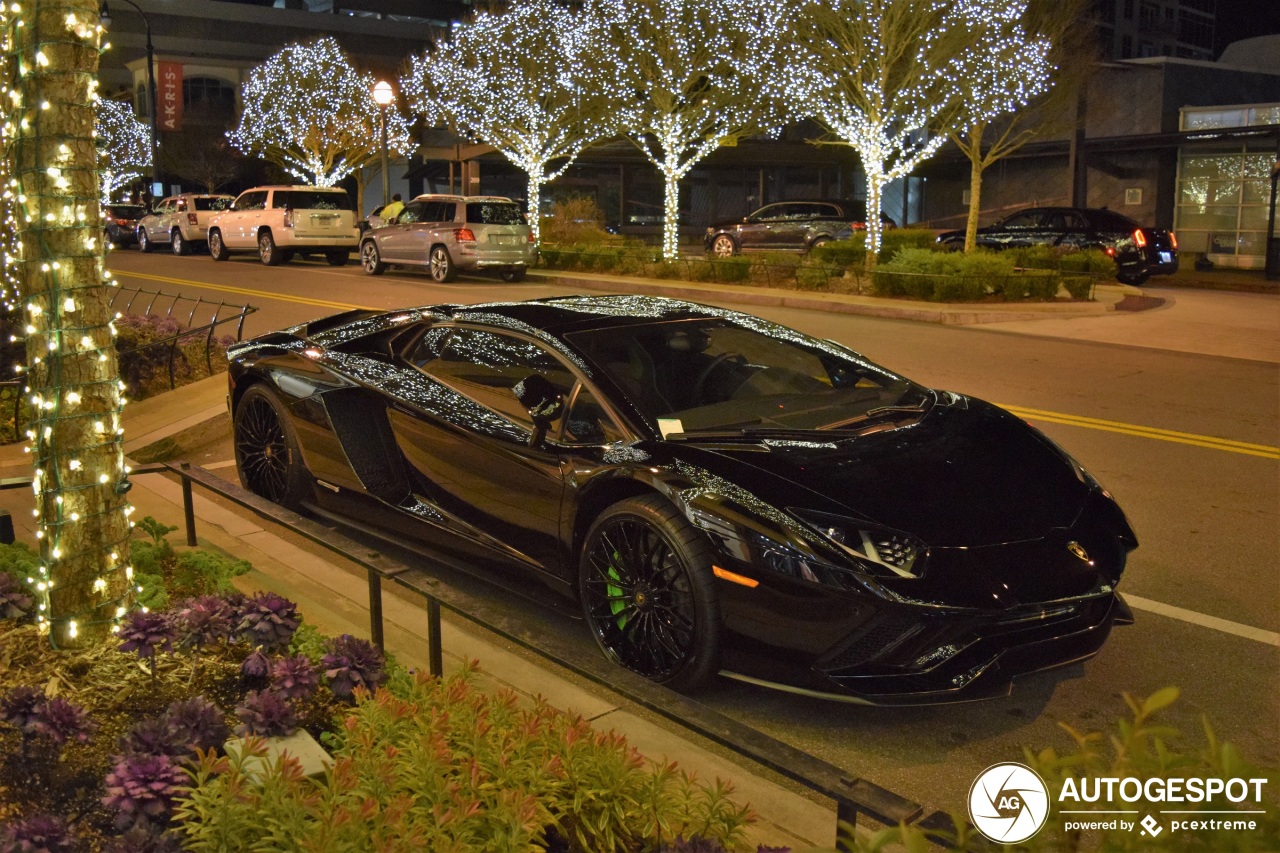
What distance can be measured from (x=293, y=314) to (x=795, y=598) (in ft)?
48.5

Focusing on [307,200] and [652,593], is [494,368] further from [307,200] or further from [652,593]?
[307,200]

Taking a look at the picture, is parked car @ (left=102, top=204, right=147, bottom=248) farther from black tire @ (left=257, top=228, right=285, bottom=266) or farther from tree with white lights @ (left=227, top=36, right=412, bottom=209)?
black tire @ (left=257, top=228, right=285, bottom=266)

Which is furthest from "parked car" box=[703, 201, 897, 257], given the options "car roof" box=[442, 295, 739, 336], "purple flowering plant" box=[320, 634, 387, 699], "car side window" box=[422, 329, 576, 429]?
"purple flowering plant" box=[320, 634, 387, 699]

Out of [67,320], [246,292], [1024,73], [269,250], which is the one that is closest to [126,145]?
[269,250]

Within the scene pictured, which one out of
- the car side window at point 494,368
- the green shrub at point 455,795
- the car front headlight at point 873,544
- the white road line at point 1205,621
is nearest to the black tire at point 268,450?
the car side window at point 494,368

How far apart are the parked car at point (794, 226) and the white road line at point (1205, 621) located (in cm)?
2479

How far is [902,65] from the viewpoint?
79.2 ft

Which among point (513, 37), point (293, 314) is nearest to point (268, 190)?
point (513, 37)

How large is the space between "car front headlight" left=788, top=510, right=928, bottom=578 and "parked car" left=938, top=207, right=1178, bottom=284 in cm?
2122

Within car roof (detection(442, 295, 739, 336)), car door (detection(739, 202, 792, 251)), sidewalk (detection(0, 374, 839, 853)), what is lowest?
sidewalk (detection(0, 374, 839, 853))

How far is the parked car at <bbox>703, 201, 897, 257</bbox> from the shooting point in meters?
30.7

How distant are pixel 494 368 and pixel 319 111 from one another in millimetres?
45027

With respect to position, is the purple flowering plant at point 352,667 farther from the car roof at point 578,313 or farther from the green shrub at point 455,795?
the car roof at point 578,313

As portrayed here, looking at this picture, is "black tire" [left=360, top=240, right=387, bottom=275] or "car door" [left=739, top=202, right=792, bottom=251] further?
"car door" [left=739, top=202, right=792, bottom=251]
